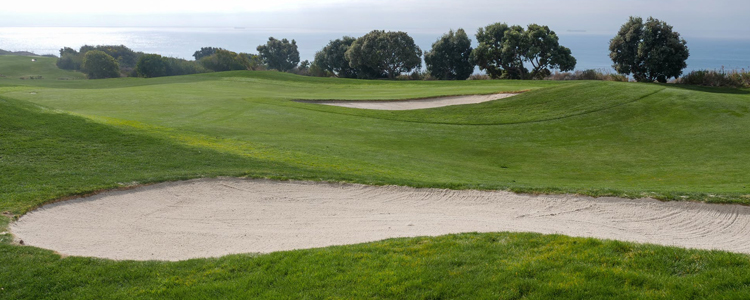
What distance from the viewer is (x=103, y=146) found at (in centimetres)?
1686

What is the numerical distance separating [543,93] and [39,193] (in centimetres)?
2584

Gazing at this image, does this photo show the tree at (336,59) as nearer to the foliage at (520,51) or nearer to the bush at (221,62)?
the bush at (221,62)

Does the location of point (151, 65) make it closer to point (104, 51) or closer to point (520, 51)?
point (104, 51)

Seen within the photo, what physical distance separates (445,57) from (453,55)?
1190mm

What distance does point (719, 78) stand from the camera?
35.9 m

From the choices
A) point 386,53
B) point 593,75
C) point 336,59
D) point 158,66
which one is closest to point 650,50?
point 593,75

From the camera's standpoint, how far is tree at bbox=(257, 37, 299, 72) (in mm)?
85562

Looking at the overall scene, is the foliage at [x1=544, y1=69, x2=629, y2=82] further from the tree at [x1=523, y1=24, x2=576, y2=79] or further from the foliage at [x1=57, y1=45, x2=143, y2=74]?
the foliage at [x1=57, y1=45, x2=143, y2=74]

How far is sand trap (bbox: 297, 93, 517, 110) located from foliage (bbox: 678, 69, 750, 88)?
18.4 meters

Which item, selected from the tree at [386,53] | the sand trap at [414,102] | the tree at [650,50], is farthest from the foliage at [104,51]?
the tree at [650,50]

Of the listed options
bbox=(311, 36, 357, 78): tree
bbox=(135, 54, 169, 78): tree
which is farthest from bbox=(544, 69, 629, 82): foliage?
bbox=(135, 54, 169, 78): tree

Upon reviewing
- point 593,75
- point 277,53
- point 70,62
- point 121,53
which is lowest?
point 593,75

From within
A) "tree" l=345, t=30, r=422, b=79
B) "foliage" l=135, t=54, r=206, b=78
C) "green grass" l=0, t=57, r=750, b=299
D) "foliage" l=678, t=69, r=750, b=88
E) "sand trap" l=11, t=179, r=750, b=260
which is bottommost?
"sand trap" l=11, t=179, r=750, b=260

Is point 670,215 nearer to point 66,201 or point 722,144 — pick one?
point 722,144
